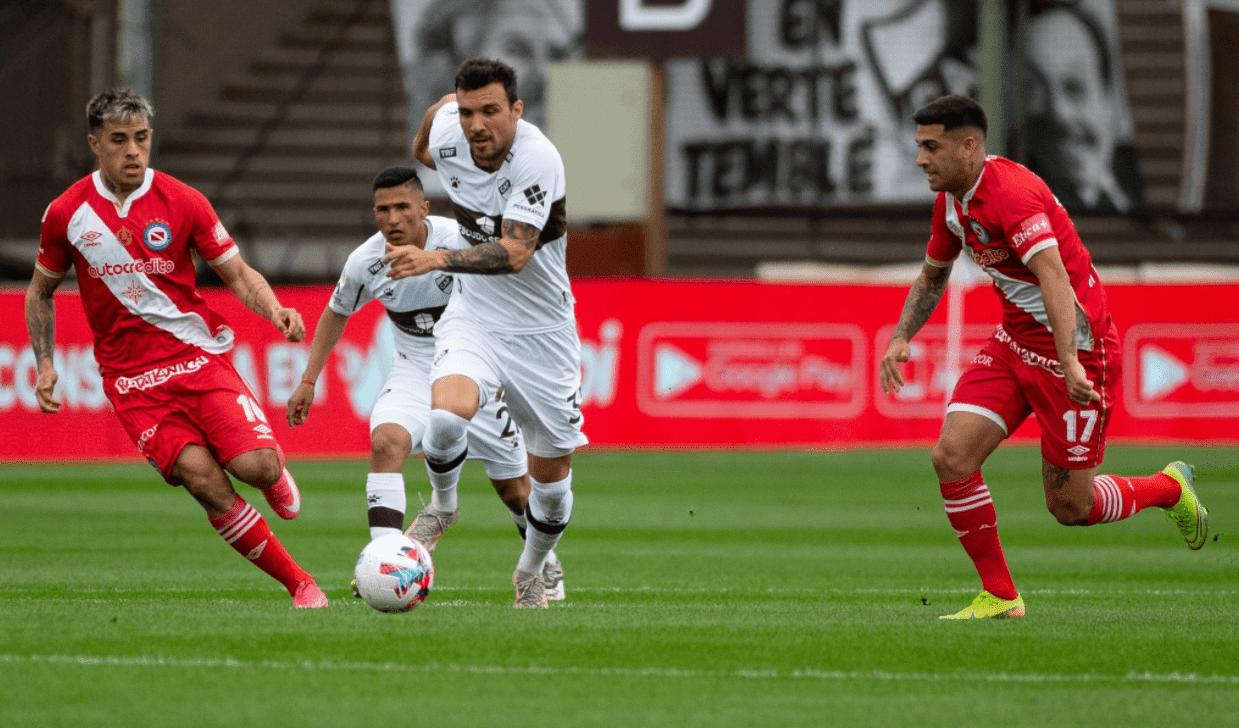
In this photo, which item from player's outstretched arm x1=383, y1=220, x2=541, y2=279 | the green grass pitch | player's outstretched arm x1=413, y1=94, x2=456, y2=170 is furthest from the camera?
player's outstretched arm x1=413, y1=94, x2=456, y2=170

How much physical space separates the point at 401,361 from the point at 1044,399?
3.51 meters

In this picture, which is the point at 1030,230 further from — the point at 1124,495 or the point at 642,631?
the point at 642,631

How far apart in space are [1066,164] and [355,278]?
20.4 metres

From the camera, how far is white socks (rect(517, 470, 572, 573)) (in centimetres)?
781

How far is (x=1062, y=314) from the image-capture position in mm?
6875

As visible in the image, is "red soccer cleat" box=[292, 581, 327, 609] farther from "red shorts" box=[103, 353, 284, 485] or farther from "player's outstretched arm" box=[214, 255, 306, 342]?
"player's outstretched arm" box=[214, 255, 306, 342]

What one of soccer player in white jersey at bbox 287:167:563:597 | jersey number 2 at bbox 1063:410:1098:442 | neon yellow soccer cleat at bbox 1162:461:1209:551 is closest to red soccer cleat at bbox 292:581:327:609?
soccer player in white jersey at bbox 287:167:563:597

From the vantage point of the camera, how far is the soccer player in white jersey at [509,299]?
725 cm

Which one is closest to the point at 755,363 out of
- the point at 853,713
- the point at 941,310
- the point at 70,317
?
the point at 941,310

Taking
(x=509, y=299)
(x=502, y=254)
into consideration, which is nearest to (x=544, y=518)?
(x=509, y=299)

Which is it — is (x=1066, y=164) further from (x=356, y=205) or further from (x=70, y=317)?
(x=70, y=317)

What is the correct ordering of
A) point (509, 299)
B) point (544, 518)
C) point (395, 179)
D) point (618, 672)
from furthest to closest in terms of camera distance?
point (395, 179) → point (544, 518) → point (509, 299) → point (618, 672)

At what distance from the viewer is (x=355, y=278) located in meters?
8.61

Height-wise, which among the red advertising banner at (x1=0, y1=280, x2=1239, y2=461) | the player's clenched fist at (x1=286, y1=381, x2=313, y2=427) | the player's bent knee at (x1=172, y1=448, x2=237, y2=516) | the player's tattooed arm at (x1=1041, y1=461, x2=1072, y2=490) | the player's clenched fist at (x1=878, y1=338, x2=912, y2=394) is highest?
the player's clenched fist at (x1=878, y1=338, x2=912, y2=394)
